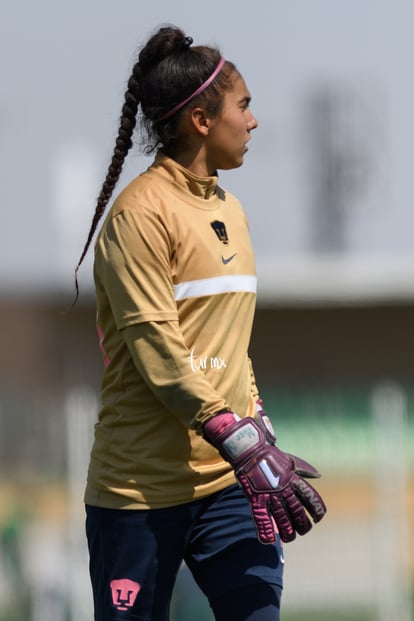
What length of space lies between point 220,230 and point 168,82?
1.34ft

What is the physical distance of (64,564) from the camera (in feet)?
27.3

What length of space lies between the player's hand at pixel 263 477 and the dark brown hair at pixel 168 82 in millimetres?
705

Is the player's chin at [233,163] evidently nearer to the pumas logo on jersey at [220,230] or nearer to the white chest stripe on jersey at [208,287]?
the pumas logo on jersey at [220,230]

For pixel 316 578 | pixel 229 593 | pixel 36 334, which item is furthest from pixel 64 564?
pixel 36 334

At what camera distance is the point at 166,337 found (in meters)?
3.57

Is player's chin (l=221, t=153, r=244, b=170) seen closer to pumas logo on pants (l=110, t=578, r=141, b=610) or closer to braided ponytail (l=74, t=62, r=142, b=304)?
braided ponytail (l=74, t=62, r=142, b=304)

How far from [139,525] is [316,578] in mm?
5114

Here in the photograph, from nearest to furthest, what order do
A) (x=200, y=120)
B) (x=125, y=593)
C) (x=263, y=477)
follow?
(x=263, y=477)
(x=125, y=593)
(x=200, y=120)

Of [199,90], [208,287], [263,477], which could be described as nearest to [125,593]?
[263,477]

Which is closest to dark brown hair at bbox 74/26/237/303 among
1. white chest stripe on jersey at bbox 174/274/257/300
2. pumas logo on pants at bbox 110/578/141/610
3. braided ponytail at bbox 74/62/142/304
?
braided ponytail at bbox 74/62/142/304

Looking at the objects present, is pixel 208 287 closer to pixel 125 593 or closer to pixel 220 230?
pixel 220 230

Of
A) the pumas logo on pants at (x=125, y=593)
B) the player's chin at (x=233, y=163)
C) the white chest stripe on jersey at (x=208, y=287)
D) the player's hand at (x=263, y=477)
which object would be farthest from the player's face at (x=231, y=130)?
the pumas logo on pants at (x=125, y=593)

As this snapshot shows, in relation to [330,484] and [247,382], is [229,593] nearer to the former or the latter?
[247,382]

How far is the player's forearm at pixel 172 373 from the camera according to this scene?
353 centimetres
